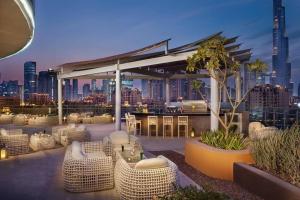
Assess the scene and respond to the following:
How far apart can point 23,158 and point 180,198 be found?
5660mm

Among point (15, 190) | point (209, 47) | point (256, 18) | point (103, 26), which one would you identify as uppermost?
point (256, 18)

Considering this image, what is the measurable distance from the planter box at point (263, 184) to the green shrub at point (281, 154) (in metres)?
0.25

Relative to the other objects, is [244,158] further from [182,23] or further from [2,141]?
[182,23]

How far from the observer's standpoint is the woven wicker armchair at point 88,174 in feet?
16.3

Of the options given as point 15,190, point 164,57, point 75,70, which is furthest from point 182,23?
point 15,190

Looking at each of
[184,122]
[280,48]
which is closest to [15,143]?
[184,122]

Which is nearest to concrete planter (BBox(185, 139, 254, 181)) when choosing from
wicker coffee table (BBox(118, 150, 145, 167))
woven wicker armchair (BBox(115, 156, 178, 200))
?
wicker coffee table (BBox(118, 150, 145, 167))

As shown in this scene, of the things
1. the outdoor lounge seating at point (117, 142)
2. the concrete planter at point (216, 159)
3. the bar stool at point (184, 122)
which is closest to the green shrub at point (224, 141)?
the concrete planter at point (216, 159)

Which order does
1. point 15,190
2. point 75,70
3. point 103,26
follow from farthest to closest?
point 103,26
point 75,70
point 15,190

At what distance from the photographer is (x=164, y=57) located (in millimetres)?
10805

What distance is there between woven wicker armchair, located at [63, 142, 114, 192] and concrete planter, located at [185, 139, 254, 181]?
206cm

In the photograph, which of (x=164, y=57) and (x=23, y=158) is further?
(x=164, y=57)

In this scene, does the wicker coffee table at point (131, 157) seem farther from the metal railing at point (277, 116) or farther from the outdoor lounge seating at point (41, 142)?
the metal railing at point (277, 116)

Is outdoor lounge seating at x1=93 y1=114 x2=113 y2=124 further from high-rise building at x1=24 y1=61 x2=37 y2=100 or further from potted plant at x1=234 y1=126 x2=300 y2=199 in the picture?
high-rise building at x1=24 y1=61 x2=37 y2=100
